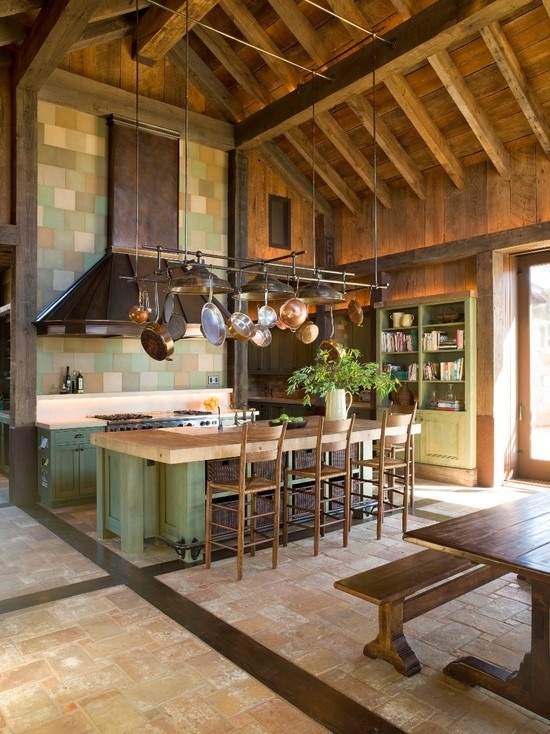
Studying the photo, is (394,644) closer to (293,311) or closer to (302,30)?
(293,311)

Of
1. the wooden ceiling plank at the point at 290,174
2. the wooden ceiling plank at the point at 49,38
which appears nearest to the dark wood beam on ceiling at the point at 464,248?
the wooden ceiling plank at the point at 290,174

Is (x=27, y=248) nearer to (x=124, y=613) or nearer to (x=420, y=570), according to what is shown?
(x=124, y=613)

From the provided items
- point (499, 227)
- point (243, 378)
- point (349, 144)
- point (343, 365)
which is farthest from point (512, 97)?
A: point (243, 378)

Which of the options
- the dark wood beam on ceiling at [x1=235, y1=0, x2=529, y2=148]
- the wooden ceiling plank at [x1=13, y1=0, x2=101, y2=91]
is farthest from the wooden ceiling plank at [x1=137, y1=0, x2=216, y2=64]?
the dark wood beam on ceiling at [x1=235, y1=0, x2=529, y2=148]

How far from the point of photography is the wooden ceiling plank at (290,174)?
8617 millimetres

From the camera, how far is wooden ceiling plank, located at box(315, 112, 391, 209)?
24.7ft

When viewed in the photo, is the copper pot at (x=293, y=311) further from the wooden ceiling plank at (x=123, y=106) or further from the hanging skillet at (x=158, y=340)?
the wooden ceiling plank at (x=123, y=106)

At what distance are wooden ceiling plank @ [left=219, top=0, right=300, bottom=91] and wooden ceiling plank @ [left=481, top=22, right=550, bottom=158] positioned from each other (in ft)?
7.58

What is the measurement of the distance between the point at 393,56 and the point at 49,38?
3.25 m

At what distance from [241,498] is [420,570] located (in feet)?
4.71

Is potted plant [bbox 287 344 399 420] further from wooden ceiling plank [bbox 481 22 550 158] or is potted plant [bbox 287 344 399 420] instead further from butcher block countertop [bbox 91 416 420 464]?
wooden ceiling plank [bbox 481 22 550 158]

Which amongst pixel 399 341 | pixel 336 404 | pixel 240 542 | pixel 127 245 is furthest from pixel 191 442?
pixel 399 341

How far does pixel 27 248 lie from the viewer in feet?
20.2

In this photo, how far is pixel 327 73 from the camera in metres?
6.45
